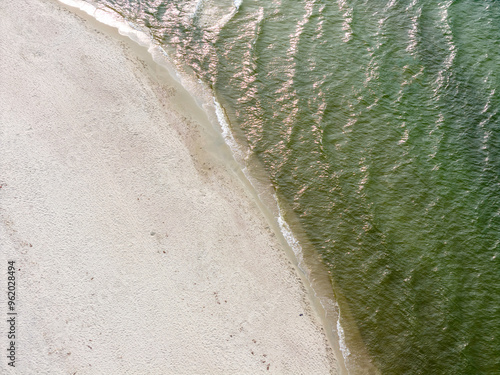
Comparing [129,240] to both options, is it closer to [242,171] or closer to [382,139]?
[242,171]

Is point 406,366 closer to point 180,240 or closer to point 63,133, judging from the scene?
point 180,240

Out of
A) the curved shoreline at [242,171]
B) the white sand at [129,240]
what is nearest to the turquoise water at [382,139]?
the curved shoreline at [242,171]

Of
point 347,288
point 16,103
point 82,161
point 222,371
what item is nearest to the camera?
point 222,371

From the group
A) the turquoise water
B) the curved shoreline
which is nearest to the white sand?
the curved shoreline

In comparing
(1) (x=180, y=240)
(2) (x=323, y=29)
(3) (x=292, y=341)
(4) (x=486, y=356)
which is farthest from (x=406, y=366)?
(2) (x=323, y=29)

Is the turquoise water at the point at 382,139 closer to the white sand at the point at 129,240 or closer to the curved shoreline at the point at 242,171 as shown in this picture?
the curved shoreline at the point at 242,171

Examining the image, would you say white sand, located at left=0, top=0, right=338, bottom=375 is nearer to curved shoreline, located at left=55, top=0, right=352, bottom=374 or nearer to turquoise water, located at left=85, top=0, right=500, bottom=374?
curved shoreline, located at left=55, top=0, right=352, bottom=374

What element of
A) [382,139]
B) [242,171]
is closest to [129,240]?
[242,171]
